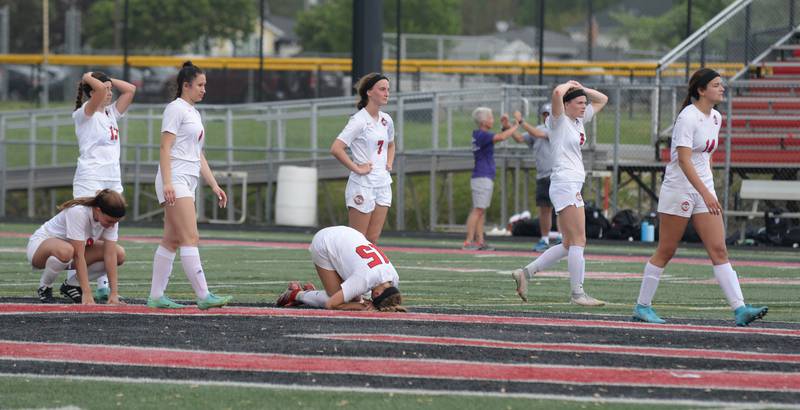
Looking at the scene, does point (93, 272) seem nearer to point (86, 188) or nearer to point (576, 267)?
point (86, 188)

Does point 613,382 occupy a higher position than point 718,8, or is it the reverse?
point 718,8

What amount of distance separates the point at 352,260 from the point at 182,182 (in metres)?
1.27

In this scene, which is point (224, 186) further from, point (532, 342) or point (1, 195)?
point (532, 342)

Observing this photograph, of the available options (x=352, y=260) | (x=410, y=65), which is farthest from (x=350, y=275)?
(x=410, y=65)

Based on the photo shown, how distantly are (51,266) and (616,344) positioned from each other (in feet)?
14.7

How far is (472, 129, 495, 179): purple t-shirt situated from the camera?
1964cm

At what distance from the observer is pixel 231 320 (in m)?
10.1

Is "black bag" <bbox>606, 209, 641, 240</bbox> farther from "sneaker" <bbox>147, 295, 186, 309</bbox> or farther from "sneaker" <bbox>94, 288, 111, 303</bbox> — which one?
"sneaker" <bbox>147, 295, 186, 309</bbox>

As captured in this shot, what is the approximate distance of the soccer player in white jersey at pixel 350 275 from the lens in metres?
10.5

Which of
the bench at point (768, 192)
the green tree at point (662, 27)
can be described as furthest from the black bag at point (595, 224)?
the green tree at point (662, 27)

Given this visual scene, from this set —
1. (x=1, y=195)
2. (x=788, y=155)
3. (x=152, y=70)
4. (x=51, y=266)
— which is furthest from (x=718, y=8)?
(x=51, y=266)

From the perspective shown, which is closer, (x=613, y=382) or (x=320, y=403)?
(x=320, y=403)

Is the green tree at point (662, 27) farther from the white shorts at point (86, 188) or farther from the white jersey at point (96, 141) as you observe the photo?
the white shorts at point (86, 188)

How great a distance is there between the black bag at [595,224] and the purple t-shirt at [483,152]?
3012 millimetres
